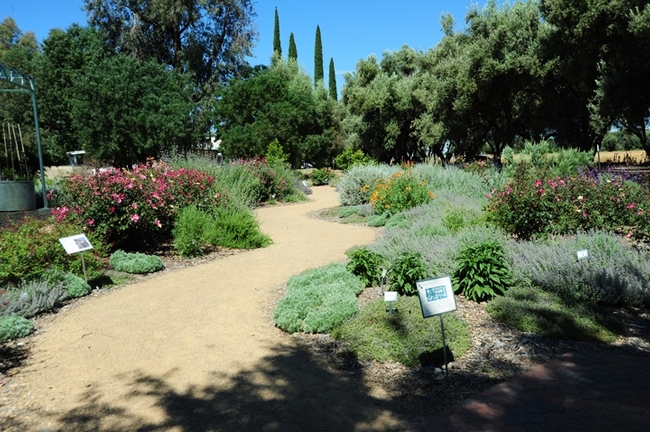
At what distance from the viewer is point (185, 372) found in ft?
14.2

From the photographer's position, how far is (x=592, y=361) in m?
4.22

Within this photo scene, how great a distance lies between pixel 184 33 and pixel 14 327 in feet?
110

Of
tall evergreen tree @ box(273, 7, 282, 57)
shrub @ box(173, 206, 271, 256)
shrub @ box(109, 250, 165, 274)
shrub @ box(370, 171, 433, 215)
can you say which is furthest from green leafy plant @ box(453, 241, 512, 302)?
tall evergreen tree @ box(273, 7, 282, 57)

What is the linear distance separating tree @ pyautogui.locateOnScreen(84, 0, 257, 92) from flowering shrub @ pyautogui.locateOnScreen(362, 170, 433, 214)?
2441 centimetres

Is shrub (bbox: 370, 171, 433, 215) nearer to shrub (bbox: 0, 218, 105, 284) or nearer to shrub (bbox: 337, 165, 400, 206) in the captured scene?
shrub (bbox: 337, 165, 400, 206)

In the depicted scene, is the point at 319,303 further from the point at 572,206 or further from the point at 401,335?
the point at 572,206

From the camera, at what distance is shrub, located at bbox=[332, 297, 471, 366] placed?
14.5ft

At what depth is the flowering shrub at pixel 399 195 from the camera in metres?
12.2

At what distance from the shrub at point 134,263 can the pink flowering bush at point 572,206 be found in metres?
5.66

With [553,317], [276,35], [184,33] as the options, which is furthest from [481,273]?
[276,35]

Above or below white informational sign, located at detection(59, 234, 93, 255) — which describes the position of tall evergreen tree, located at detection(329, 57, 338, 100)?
A: above

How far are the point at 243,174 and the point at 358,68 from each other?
19.9 metres

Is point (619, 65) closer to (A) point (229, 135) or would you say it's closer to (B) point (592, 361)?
(B) point (592, 361)

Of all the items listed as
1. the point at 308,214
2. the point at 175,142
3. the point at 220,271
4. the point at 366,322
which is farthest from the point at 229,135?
the point at 366,322
